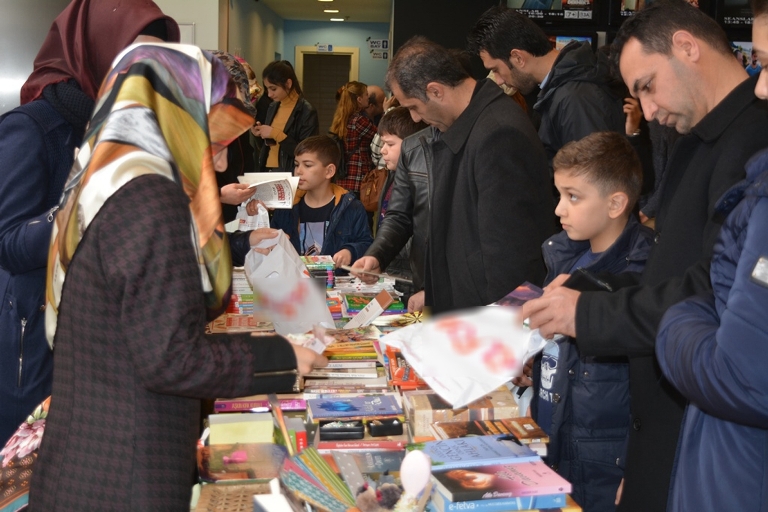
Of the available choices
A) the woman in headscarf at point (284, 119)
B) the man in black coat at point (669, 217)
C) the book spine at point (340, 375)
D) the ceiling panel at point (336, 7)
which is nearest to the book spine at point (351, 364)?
the book spine at point (340, 375)

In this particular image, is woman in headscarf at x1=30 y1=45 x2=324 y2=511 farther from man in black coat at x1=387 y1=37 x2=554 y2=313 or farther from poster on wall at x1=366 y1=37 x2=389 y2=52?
poster on wall at x1=366 y1=37 x2=389 y2=52

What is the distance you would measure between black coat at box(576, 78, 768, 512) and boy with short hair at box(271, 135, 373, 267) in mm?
2880

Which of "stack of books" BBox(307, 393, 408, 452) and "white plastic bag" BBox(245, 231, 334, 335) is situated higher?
"white plastic bag" BBox(245, 231, 334, 335)

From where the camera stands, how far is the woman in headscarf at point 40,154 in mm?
2008

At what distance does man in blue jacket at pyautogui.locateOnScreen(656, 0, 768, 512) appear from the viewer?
1.15 m

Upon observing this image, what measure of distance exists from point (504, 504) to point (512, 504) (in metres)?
0.02

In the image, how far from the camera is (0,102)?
17.0 ft

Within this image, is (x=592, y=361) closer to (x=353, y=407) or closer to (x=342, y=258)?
(x=353, y=407)

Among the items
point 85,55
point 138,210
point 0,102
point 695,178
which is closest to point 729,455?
point 695,178

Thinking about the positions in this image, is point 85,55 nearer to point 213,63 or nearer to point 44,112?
point 44,112

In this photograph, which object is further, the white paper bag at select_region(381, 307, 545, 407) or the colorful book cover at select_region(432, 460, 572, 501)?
the white paper bag at select_region(381, 307, 545, 407)

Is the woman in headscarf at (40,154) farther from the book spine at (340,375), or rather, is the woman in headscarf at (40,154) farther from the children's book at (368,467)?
the children's book at (368,467)

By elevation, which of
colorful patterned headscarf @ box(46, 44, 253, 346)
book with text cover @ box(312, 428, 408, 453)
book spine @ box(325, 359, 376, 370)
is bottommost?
book spine @ box(325, 359, 376, 370)

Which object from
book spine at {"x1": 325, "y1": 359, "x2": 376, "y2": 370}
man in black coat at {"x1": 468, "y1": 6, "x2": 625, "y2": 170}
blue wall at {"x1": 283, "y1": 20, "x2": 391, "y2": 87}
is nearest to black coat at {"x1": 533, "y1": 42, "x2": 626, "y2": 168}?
man in black coat at {"x1": 468, "y1": 6, "x2": 625, "y2": 170}
